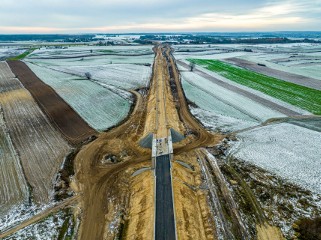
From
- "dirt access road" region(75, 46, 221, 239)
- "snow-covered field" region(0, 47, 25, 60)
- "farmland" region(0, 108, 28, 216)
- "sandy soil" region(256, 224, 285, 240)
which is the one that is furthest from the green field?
"snow-covered field" region(0, 47, 25, 60)

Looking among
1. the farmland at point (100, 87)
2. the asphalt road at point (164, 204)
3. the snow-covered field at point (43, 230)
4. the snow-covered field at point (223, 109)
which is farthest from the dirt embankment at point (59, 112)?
the snow-covered field at point (223, 109)

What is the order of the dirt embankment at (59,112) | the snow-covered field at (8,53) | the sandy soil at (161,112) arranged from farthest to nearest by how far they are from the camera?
the snow-covered field at (8,53) < the sandy soil at (161,112) < the dirt embankment at (59,112)

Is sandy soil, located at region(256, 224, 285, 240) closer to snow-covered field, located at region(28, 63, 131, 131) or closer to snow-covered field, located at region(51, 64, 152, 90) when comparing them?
snow-covered field, located at region(28, 63, 131, 131)

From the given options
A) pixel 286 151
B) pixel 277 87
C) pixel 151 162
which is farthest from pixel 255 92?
pixel 151 162

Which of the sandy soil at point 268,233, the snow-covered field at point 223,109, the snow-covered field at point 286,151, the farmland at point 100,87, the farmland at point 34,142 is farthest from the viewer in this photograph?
the farmland at point 100,87

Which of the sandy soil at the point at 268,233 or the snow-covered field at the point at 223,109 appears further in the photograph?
the snow-covered field at the point at 223,109

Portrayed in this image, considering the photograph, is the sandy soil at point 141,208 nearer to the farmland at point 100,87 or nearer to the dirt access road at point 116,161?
the dirt access road at point 116,161

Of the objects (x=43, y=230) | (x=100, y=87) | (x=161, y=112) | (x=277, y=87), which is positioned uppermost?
(x=100, y=87)

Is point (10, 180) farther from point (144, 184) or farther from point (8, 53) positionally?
point (8, 53)
